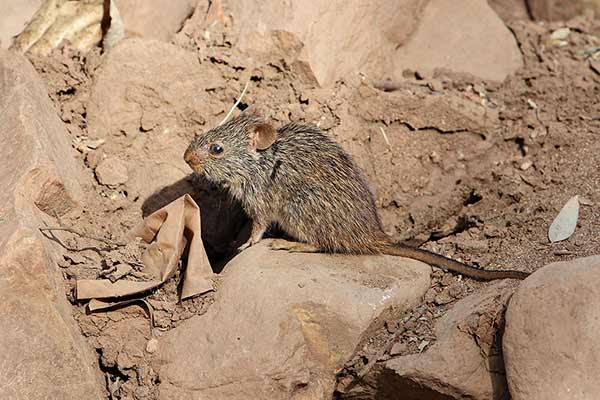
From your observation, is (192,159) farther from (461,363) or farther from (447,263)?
(461,363)

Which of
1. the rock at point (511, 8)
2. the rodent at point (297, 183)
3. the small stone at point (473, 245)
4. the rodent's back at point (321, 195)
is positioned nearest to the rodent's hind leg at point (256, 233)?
the rodent at point (297, 183)

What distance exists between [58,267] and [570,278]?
294 centimetres

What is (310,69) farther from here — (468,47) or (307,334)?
(307,334)

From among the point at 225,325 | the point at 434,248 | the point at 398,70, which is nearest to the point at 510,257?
the point at 434,248

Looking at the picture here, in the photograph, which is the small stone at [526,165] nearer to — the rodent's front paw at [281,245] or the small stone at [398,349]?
the rodent's front paw at [281,245]

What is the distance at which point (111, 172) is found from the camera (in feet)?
20.4

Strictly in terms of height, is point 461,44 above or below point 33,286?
below

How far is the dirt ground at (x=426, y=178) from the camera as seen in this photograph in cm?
516

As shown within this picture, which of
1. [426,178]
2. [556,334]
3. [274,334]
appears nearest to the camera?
[556,334]

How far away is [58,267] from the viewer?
5.04 m

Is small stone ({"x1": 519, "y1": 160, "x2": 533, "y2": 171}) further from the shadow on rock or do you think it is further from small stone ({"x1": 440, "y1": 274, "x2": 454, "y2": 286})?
the shadow on rock

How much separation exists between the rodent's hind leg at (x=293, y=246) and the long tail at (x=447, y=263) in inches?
19.7

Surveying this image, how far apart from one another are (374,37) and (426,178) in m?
1.30

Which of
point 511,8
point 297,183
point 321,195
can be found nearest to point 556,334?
point 321,195
